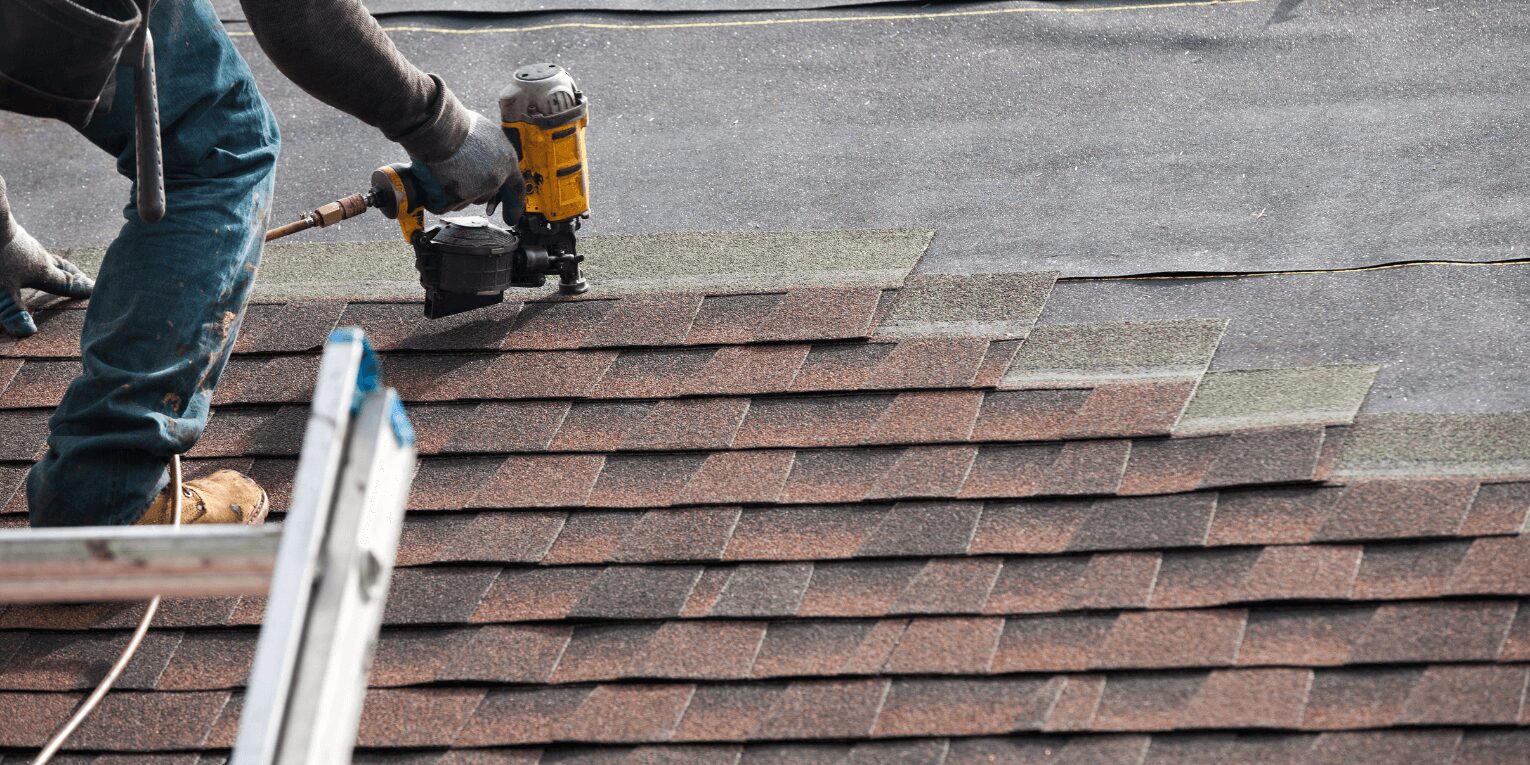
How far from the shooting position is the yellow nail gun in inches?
131

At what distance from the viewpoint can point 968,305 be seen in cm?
318

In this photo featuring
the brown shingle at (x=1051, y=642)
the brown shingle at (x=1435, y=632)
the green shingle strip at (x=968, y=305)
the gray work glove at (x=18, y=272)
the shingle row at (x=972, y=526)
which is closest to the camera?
the brown shingle at (x=1435, y=632)

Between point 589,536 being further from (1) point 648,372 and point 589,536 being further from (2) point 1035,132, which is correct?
(2) point 1035,132

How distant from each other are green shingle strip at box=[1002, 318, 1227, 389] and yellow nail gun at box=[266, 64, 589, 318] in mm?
1025

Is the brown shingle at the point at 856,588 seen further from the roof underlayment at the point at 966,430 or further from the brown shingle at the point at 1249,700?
the brown shingle at the point at 1249,700

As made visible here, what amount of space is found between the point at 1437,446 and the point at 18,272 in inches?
118

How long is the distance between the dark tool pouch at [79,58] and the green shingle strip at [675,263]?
0.84m

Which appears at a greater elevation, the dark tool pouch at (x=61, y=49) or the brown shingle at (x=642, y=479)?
the dark tool pouch at (x=61, y=49)

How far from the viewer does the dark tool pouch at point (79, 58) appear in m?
2.68

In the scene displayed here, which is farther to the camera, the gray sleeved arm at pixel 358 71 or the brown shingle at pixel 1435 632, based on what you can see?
the gray sleeved arm at pixel 358 71

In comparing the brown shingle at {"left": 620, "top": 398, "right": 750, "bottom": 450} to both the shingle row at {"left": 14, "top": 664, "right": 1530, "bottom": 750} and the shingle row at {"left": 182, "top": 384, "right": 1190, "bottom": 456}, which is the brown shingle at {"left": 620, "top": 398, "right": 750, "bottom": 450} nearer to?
the shingle row at {"left": 182, "top": 384, "right": 1190, "bottom": 456}

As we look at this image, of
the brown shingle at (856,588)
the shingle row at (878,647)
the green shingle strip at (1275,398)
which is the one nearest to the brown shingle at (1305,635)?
the shingle row at (878,647)

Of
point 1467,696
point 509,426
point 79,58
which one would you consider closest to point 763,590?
point 509,426

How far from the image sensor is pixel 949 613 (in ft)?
8.24
